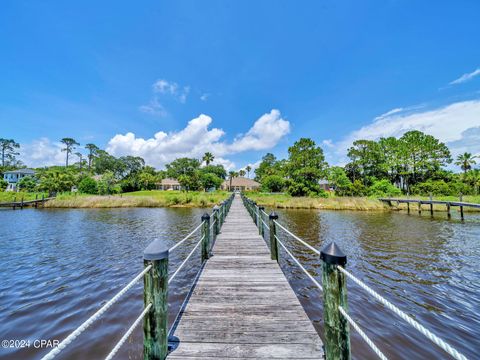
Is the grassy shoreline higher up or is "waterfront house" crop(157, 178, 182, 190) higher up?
"waterfront house" crop(157, 178, 182, 190)

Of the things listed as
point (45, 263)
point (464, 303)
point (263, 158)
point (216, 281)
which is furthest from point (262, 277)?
point (263, 158)

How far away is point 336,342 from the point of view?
2.08 meters

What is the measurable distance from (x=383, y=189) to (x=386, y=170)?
6.36 meters

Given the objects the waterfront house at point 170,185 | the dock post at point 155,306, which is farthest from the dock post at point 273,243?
the waterfront house at point 170,185

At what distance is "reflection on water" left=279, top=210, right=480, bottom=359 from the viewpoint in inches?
164

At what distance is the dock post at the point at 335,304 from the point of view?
6.76ft

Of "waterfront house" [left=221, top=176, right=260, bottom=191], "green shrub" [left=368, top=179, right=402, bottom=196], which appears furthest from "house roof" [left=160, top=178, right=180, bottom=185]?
"green shrub" [left=368, top=179, right=402, bottom=196]

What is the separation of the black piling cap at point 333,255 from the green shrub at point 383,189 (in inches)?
1684

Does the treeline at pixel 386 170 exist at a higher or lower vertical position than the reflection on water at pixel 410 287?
higher

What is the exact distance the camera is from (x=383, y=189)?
127 ft

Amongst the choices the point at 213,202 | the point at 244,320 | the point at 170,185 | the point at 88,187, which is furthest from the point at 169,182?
the point at 244,320

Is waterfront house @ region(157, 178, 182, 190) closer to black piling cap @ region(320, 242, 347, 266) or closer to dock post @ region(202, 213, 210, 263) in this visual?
dock post @ region(202, 213, 210, 263)

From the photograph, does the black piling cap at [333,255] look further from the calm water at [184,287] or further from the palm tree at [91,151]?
the palm tree at [91,151]

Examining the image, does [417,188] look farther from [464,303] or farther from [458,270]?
[464,303]
